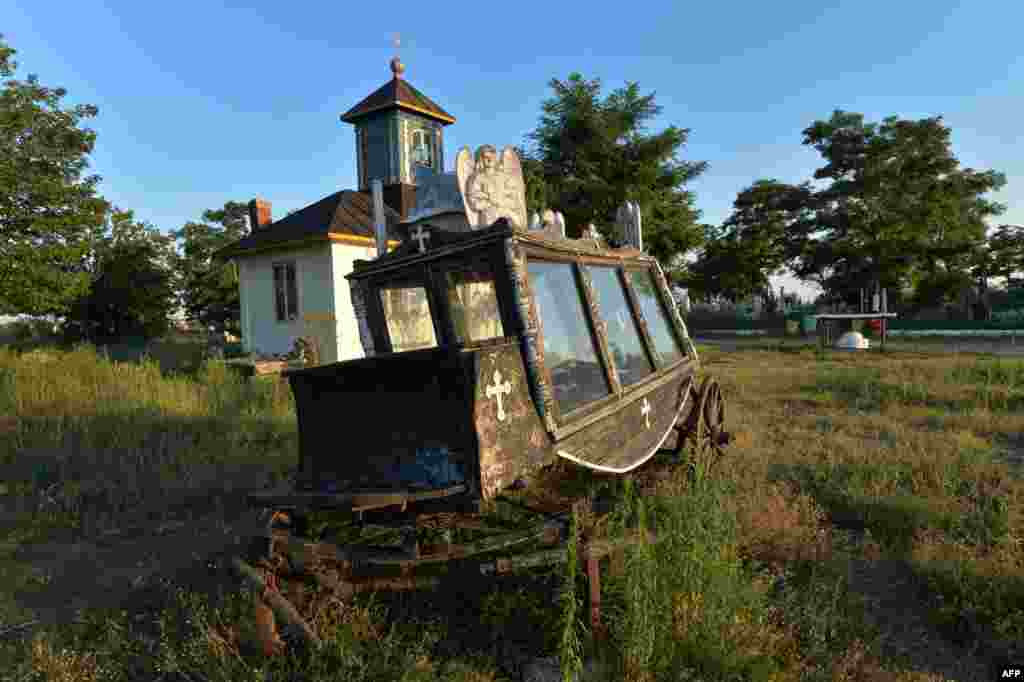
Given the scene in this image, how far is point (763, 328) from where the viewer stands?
111ft

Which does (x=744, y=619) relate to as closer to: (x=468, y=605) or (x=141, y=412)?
(x=468, y=605)

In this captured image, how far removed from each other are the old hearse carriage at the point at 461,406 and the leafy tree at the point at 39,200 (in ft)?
48.2

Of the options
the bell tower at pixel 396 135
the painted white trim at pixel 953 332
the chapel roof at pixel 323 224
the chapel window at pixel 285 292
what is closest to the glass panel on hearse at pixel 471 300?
the chapel roof at pixel 323 224

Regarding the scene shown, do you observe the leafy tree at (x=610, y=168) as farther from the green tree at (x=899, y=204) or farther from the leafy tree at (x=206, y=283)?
the leafy tree at (x=206, y=283)

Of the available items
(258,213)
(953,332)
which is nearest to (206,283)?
(258,213)

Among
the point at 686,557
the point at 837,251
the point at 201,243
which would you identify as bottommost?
the point at 686,557

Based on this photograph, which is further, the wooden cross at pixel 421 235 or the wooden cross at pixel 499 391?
the wooden cross at pixel 421 235

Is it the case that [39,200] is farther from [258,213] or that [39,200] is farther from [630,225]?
[630,225]

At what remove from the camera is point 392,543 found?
9.38 feet

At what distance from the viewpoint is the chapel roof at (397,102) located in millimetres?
18672

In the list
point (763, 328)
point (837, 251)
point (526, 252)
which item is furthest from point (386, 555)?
point (763, 328)

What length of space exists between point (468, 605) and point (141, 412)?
289 inches

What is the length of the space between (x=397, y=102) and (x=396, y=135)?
102 centimetres

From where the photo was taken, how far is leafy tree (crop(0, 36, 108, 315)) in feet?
45.8
